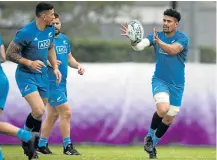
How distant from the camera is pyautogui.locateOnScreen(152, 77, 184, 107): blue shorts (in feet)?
46.9

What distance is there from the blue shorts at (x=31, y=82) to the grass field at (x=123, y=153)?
1.13 m

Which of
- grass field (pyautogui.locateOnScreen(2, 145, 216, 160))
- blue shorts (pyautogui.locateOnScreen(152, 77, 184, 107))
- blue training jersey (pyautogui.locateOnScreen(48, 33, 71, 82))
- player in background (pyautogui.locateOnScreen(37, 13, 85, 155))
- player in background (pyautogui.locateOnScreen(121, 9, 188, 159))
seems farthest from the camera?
blue training jersey (pyautogui.locateOnScreen(48, 33, 71, 82))

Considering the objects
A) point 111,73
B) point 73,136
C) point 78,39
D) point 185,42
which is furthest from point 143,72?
point 78,39

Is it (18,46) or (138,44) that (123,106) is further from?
(18,46)

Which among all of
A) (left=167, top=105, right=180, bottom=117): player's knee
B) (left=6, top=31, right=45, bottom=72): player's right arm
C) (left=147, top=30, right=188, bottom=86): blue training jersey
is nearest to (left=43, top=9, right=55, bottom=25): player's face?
(left=6, top=31, right=45, bottom=72): player's right arm

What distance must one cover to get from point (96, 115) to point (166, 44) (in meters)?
5.91

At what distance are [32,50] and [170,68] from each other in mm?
2364

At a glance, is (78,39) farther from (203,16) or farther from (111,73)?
(111,73)

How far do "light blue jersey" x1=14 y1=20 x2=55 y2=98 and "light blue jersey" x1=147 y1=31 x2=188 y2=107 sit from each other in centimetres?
178

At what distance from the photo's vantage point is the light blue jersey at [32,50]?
13570 mm

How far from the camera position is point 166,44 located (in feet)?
45.8

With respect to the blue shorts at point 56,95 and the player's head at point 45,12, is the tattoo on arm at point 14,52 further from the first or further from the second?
the blue shorts at point 56,95

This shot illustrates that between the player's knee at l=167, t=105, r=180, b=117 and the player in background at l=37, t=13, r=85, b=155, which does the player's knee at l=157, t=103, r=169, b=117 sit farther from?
the player in background at l=37, t=13, r=85, b=155

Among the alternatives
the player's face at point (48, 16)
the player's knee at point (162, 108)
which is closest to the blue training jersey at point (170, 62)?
the player's knee at point (162, 108)
